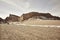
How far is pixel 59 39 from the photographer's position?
529cm

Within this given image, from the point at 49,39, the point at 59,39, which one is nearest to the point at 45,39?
the point at 49,39

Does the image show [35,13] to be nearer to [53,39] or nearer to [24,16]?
[24,16]

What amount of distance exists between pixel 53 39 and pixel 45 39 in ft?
1.29

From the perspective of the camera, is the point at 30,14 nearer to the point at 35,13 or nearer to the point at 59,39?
the point at 35,13

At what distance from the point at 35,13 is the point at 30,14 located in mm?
3283

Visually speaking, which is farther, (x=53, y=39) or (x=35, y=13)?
(x=35, y=13)

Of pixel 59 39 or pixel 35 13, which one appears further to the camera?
pixel 35 13

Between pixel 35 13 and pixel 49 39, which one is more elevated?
pixel 35 13

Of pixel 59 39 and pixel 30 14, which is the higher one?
pixel 30 14

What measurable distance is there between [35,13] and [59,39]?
203 feet

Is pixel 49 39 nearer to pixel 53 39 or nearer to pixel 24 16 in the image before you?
pixel 53 39

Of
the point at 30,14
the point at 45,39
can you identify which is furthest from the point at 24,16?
the point at 45,39

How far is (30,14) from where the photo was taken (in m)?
65.9

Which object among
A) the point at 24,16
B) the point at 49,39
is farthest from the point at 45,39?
the point at 24,16
